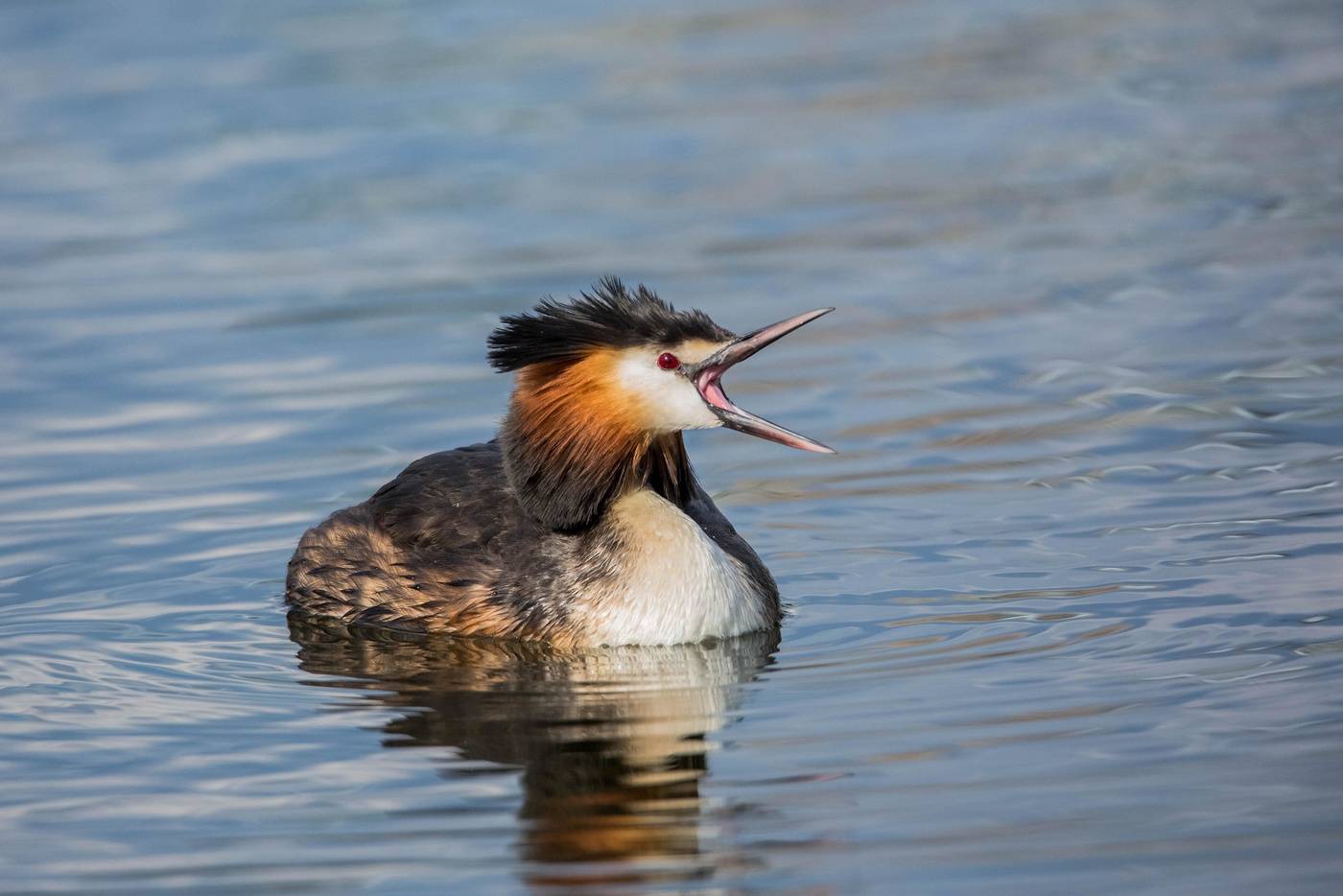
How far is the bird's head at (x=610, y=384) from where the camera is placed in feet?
34.5

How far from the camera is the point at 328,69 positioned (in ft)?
82.9

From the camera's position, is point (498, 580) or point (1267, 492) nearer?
point (498, 580)

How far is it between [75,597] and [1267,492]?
19.7 feet

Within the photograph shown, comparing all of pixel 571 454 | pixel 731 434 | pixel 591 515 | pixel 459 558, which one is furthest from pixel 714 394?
pixel 731 434

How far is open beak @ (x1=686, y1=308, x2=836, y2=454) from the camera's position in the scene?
10.3 meters

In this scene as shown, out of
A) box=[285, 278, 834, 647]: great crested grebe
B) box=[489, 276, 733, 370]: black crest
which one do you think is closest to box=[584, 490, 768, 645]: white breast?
box=[285, 278, 834, 647]: great crested grebe

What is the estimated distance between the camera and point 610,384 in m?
10.6

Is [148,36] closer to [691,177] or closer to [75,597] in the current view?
[691,177]

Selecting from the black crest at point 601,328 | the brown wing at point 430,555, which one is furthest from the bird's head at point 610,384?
the brown wing at point 430,555

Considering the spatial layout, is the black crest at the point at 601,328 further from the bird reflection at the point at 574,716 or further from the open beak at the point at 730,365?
the bird reflection at the point at 574,716

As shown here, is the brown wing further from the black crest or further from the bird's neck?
the black crest

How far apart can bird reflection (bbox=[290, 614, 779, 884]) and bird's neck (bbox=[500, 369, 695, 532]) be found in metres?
0.69

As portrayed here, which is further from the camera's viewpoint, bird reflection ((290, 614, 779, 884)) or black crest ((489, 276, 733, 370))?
black crest ((489, 276, 733, 370))

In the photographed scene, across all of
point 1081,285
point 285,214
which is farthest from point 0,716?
point 285,214
